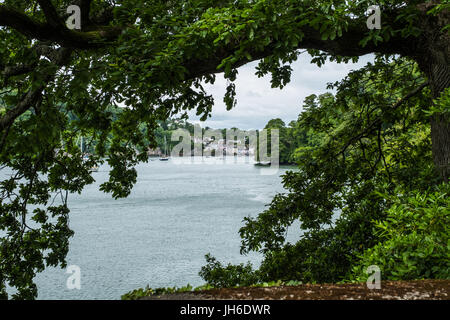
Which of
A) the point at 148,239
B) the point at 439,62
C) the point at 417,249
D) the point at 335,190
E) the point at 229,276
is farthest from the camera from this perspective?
Result: the point at 148,239

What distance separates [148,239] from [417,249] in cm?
1996

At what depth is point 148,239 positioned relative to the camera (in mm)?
21562

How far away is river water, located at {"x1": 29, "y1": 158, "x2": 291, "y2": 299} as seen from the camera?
16.2m

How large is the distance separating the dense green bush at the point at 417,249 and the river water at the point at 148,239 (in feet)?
43.1

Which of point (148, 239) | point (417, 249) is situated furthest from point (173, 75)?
point (148, 239)

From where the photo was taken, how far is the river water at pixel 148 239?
1619 centimetres

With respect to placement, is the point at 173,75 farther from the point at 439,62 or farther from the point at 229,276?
the point at 229,276

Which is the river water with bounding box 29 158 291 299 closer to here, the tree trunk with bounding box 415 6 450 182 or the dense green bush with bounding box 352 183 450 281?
the tree trunk with bounding box 415 6 450 182

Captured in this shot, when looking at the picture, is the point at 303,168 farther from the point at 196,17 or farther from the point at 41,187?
the point at 41,187

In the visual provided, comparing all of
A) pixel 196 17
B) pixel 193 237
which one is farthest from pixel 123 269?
pixel 196 17

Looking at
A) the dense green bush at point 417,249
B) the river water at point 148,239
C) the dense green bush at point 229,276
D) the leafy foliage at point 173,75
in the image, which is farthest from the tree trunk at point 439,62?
the river water at point 148,239

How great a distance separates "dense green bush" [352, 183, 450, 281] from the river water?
13144 mm

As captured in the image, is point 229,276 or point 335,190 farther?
point 229,276

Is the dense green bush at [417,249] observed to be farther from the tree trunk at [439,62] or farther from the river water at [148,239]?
the river water at [148,239]
